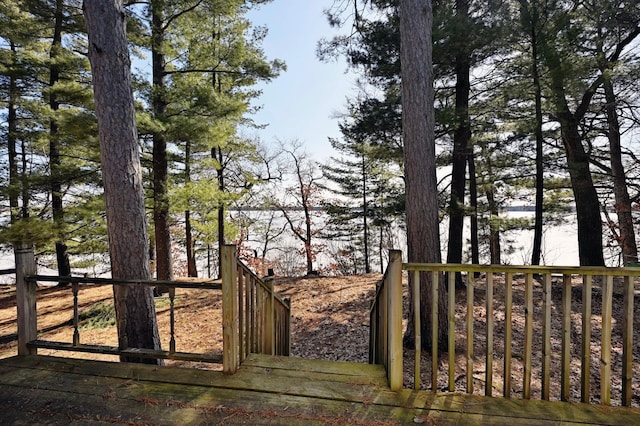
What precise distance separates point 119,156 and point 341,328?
459cm

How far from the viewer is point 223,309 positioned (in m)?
2.38

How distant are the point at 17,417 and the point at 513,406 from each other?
315 centimetres

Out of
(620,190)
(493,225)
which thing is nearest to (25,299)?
→ (493,225)

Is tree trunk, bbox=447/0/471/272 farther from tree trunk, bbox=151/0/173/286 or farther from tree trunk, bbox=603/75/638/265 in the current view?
tree trunk, bbox=151/0/173/286

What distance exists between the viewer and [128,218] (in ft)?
10.2

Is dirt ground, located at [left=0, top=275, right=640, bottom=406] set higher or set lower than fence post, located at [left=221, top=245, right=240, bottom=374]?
lower

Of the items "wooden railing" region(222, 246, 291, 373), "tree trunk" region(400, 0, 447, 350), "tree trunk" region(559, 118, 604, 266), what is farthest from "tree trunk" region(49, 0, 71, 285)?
"tree trunk" region(559, 118, 604, 266)

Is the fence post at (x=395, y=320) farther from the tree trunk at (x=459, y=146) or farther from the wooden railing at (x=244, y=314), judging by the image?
the tree trunk at (x=459, y=146)

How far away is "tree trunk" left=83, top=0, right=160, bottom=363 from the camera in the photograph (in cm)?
302

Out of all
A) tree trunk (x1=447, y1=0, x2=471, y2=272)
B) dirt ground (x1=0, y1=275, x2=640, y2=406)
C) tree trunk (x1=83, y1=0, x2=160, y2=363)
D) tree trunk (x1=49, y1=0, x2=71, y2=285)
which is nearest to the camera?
tree trunk (x1=83, y1=0, x2=160, y2=363)

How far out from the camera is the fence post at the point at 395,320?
209cm

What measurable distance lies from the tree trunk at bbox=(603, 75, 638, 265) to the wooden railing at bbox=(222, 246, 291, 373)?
8.67m

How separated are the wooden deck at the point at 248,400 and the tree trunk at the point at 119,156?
0.71 meters

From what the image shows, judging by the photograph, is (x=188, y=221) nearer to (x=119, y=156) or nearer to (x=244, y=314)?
(x=119, y=156)
